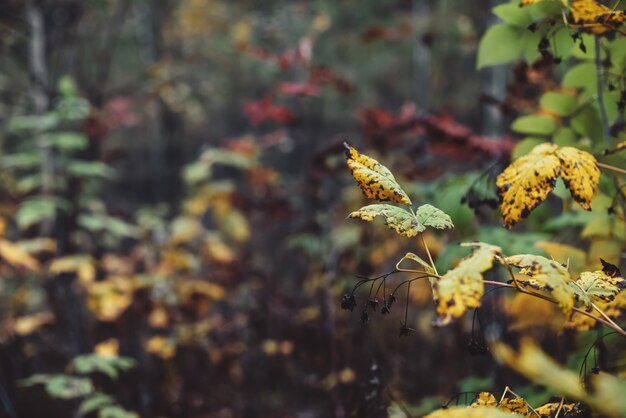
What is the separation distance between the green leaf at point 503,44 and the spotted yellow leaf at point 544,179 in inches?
19.0

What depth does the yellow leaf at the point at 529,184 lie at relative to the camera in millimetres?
872

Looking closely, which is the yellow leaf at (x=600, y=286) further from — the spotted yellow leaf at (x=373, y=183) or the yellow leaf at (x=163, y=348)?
the yellow leaf at (x=163, y=348)

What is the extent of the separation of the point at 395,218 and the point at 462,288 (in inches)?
8.1

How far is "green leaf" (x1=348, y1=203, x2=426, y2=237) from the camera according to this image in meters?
0.83

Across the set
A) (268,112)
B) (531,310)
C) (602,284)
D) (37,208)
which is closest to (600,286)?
(602,284)

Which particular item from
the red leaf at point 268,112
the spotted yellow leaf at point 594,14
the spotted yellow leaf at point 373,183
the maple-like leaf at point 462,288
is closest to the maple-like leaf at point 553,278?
the maple-like leaf at point 462,288

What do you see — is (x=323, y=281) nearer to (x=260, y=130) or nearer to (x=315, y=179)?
(x=315, y=179)

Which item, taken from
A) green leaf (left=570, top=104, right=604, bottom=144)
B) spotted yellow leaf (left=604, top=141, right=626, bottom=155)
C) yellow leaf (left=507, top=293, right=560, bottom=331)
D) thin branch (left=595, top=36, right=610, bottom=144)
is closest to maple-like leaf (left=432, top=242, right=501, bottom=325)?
spotted yellow leaf (left=604, top=141, right=626, bottom=155)

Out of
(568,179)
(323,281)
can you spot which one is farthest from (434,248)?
(568,179)

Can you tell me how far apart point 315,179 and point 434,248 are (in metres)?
1.02

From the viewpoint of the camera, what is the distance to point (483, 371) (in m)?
2.92

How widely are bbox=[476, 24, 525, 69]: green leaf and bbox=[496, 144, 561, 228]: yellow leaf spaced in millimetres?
491

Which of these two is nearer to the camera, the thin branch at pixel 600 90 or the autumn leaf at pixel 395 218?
the autumn leaf at pixel 395 218

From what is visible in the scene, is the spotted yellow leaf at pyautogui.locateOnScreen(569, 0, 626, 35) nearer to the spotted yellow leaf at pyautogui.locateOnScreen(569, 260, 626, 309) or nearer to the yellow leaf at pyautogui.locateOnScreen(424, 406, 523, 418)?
the spotted yellow leaf at pyautogui.locateOnScreen(569, 260, 626, 309)
